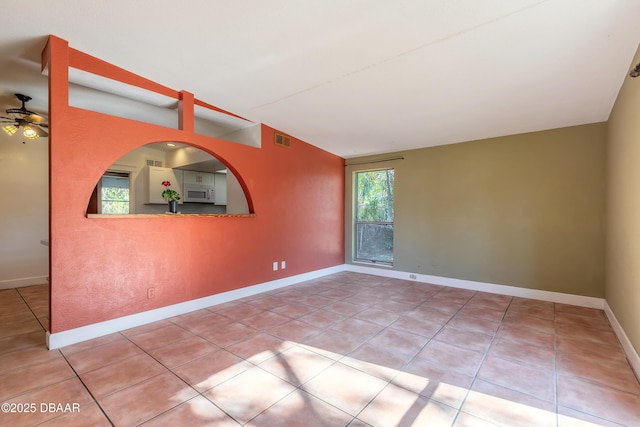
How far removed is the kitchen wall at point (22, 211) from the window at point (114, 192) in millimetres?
961

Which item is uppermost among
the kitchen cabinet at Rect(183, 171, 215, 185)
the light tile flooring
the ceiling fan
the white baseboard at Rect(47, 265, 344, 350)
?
the ceiling fan

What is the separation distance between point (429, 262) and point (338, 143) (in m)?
2.59

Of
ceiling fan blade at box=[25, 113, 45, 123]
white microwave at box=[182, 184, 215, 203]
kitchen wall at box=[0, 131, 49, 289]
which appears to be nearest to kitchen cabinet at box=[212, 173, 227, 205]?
white microwave at box=[182, 184, 215, 203]

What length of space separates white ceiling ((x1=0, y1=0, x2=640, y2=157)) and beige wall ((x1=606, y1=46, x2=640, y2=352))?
33 cm

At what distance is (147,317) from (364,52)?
342 centimetres

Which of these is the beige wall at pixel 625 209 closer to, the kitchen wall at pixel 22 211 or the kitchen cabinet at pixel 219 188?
the kitchen cabinet at pixel 219 188

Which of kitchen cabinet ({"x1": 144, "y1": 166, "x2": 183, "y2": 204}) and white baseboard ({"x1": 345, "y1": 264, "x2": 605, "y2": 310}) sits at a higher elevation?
kitchen cabinet ({"x1": 144, "y1": 166, "x2": 183, "y2": 204})

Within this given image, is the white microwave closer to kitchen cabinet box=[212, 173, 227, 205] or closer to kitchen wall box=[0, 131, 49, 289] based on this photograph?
kitchen cabinet box=[212, 173, 227, 205]

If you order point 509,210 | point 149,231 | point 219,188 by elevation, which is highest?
point 219,188

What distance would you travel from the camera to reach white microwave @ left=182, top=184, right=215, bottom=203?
5988 mm

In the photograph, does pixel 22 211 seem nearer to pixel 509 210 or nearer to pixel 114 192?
pixel 114 192

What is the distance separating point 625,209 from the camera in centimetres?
245

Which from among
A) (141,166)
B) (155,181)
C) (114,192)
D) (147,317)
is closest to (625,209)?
(147,317)

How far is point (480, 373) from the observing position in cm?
208
